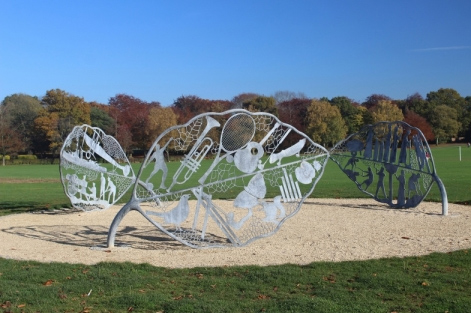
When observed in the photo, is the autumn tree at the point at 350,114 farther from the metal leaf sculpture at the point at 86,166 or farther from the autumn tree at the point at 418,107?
the metal leaf sculpture at the point at 86,166

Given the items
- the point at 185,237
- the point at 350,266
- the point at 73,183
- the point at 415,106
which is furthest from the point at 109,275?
the point at 415,106

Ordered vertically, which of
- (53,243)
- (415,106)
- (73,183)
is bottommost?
(53,243)

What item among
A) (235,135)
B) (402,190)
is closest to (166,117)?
(402,190)

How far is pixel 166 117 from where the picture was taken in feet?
221

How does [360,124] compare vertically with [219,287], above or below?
above

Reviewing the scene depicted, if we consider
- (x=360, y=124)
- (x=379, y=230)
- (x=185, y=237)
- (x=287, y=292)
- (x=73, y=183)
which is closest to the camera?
(x=287, y=292)

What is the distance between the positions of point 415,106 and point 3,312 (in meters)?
88.5

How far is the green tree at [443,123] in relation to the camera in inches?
3322

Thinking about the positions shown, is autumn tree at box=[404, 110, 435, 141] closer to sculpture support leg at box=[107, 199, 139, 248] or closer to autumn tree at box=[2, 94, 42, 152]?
autumn tree at box=[2, 94, 42, 152]

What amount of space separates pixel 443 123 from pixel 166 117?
44153 millimetres

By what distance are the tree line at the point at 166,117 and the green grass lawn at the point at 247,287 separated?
54792 millimetres

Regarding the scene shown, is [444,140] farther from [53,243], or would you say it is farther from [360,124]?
[53,243]

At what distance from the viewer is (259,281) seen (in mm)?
8070

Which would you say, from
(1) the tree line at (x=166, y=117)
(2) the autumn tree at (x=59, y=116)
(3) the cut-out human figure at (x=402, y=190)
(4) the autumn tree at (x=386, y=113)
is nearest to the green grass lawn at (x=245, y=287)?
(3) the cut-out human figure at (x=402, y=190)
